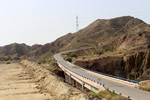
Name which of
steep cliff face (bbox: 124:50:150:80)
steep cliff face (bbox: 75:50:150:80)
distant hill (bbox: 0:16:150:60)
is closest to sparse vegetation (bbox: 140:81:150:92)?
steep cliff face (bbox: 124:50:150:80)

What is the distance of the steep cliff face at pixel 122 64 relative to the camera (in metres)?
50.5

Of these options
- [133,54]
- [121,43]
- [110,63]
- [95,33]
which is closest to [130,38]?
[121,43]

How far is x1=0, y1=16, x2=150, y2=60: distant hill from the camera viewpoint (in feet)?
202

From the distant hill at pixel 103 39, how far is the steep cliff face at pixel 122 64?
446 cm

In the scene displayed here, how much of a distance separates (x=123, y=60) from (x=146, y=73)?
744 cm

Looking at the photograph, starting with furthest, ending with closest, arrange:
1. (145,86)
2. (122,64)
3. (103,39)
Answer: (103,39) < (122,64) < (145,86)

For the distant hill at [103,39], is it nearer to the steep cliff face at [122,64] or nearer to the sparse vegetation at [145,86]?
the steep cliff face at [122,64]

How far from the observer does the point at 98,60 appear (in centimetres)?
5184

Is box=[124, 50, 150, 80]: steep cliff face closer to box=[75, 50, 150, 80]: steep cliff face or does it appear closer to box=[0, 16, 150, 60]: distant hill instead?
box=[75, 50, 150, 80]: steep cliff face

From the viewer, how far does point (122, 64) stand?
51.5m

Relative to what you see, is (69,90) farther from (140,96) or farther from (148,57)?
(148,57)

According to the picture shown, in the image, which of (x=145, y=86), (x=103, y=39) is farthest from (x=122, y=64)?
(x=103, y=39)

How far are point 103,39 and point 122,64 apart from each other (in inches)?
1785

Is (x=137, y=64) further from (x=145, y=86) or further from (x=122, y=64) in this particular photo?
(x=145, y=86)
